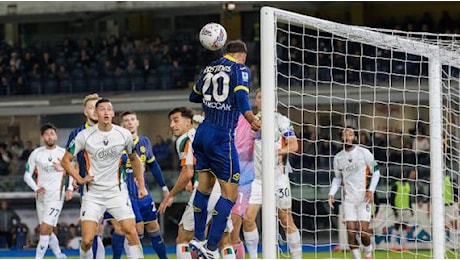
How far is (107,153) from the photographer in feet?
35.8

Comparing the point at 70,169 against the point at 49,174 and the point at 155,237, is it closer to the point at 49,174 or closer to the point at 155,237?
the point at 155,237

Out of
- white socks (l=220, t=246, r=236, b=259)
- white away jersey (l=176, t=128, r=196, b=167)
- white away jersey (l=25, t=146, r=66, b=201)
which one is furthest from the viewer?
white away jersey (l=25, t=146, r=66, b=201)

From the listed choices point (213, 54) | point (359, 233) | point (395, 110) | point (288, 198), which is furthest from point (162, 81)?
point (288, 198)

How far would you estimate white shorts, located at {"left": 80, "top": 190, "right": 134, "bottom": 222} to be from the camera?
1081 cm

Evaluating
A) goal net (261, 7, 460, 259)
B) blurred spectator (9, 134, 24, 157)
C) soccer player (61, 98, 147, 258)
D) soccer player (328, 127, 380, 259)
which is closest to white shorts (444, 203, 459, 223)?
goal net (261, 7, 460, 259)

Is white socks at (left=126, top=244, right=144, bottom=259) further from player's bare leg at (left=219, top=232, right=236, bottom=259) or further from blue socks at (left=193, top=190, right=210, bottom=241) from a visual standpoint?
blue socks at (left=193, top=190, right=210, bottom=241)

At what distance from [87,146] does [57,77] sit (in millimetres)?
17626

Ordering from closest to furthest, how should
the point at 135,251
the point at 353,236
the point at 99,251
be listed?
1. the point at 135,251
2. the point at 99,251
3. the point at 353,236

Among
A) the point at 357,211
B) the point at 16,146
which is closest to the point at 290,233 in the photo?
the point at 357,211

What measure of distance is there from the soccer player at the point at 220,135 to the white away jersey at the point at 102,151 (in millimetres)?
1483

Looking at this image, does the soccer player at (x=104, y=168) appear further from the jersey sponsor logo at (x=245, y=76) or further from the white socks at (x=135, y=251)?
the jersey sponsor logo at (x=245, y=76)

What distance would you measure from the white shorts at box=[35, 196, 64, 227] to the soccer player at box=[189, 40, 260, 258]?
238 inches

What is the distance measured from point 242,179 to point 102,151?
153 centimetres

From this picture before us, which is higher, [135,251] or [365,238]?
[135,251]
